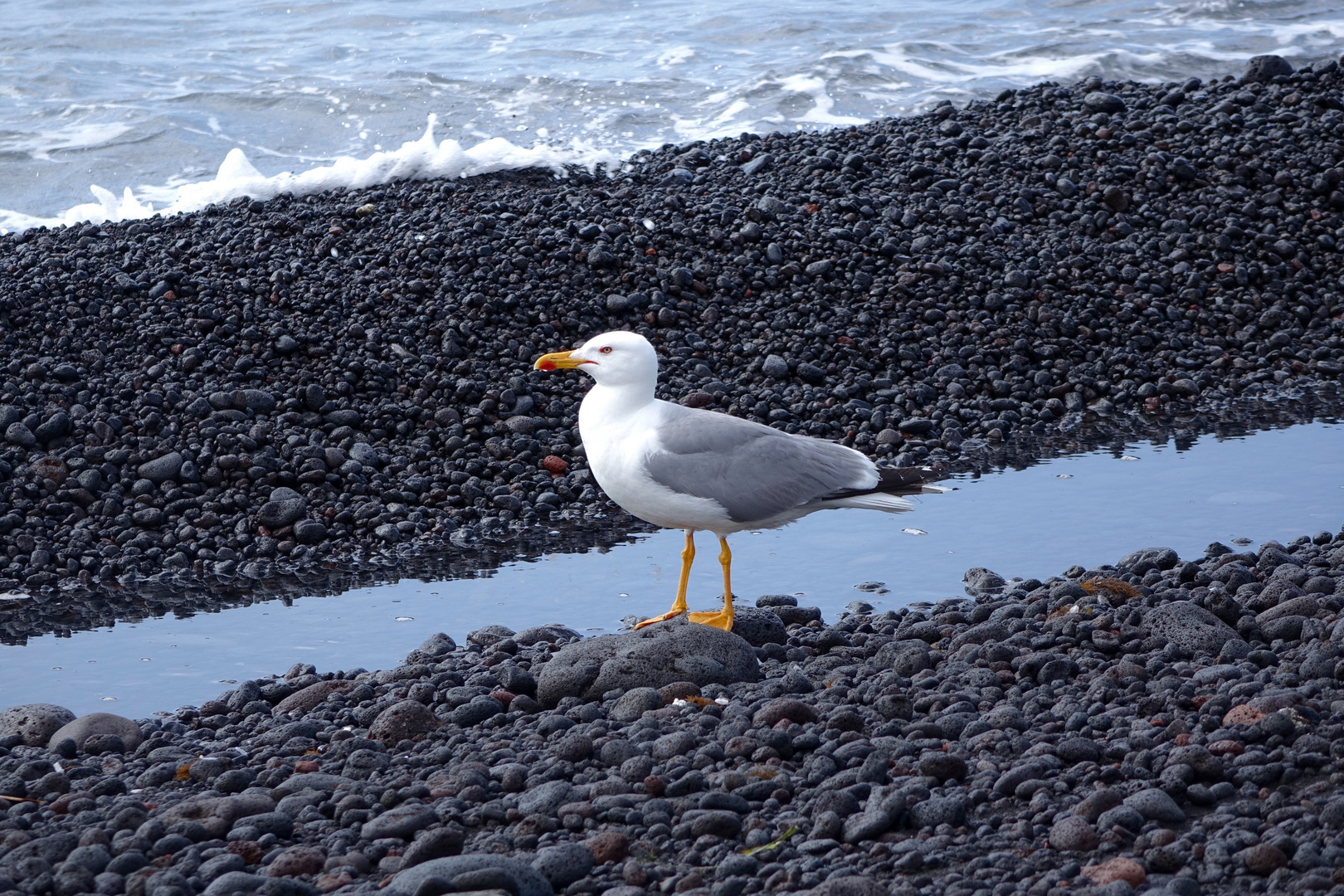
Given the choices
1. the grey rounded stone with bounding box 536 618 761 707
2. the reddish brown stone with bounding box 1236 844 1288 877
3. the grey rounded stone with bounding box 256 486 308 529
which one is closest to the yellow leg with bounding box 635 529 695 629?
the grey rounded stone with bounding box 536 618 761 707

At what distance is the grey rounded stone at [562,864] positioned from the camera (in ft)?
12.3

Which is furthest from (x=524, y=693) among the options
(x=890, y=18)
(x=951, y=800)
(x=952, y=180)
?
(x=890, y=18)

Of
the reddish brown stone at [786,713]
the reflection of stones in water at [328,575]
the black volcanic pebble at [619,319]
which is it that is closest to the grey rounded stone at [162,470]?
the black volcanic pebble at [619,319]

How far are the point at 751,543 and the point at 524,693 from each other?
7.53 ft

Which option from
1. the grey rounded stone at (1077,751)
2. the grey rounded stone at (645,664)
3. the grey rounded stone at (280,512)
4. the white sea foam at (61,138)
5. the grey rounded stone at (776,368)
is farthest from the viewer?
the white sea foam at (61,138)

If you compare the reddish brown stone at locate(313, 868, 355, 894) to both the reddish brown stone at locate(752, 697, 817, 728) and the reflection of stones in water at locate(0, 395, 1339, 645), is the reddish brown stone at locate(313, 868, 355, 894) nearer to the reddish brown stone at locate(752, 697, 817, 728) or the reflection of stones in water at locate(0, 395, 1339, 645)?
the reddish brown stone at locate(752, 697, 817, 728)

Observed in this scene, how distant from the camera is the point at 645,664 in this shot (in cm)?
522

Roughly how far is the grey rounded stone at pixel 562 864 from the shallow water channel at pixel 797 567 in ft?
7.55

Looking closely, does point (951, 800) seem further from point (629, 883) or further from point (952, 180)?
point (952, 180)

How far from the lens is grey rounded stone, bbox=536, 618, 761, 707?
5180 millimetres

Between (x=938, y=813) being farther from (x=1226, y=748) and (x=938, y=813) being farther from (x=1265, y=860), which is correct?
(x=1226, y=748)

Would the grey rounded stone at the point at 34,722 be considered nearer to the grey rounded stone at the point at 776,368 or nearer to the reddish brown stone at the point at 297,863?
the reddish brown stone at the point at 297,863

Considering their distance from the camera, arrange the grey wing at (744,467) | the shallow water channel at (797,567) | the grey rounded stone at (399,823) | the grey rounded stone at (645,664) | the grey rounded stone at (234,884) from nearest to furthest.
A: the grey rounded stone at (234,884) → the grey rounded stone at (399,823) → the grey rounded stone at (645,664) → the grey wing at (744,467) → the shallow water channel at (797,567)

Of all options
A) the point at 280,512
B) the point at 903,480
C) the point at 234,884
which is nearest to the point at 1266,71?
the point at 903,480
